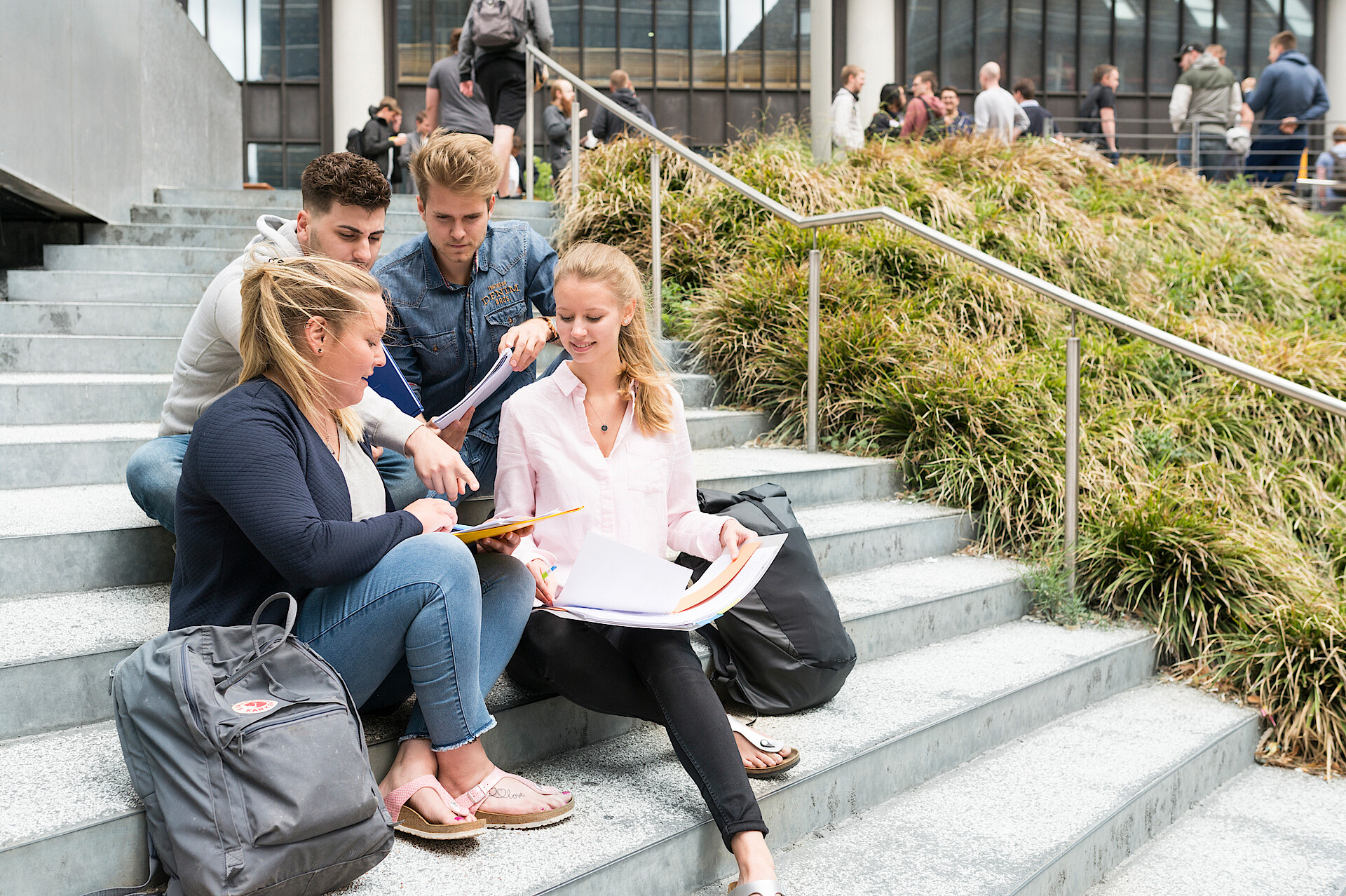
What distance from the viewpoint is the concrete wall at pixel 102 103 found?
14.0 ft

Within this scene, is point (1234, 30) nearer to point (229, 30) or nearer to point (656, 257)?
point (229, 30)

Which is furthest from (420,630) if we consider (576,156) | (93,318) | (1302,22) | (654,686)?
(1302,22)

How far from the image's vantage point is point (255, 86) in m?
14.7

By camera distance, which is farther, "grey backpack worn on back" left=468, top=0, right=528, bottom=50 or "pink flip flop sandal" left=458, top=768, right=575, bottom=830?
"grey backpack worn on back" left=468, top=0, right=528, bottom=50

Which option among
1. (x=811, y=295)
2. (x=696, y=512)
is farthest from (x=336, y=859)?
(x=811, y=295)

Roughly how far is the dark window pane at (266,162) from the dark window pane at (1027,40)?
36.3 ft

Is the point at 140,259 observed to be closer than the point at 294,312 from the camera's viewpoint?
No

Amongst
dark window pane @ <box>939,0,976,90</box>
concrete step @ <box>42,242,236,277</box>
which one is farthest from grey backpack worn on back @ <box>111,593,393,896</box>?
dark window pane @ <box>939,0,976,90</box>

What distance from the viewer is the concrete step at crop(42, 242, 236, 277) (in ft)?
16.3

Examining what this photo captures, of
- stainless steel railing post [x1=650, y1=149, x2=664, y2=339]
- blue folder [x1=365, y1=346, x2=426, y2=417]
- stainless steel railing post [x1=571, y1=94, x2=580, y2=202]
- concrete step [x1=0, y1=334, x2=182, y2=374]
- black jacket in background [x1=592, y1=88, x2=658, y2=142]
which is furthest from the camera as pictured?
black jacket in background [x1=592, y1=88, x2=658, y2=142]

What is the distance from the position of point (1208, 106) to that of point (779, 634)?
10.3 m

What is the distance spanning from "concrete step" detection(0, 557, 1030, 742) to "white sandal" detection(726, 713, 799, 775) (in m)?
0.84

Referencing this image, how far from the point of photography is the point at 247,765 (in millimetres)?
1603

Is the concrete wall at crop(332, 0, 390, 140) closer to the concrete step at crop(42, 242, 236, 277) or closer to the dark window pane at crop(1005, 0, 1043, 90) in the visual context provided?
the dark window pane at crop(1005, 0, 1043, 90)
